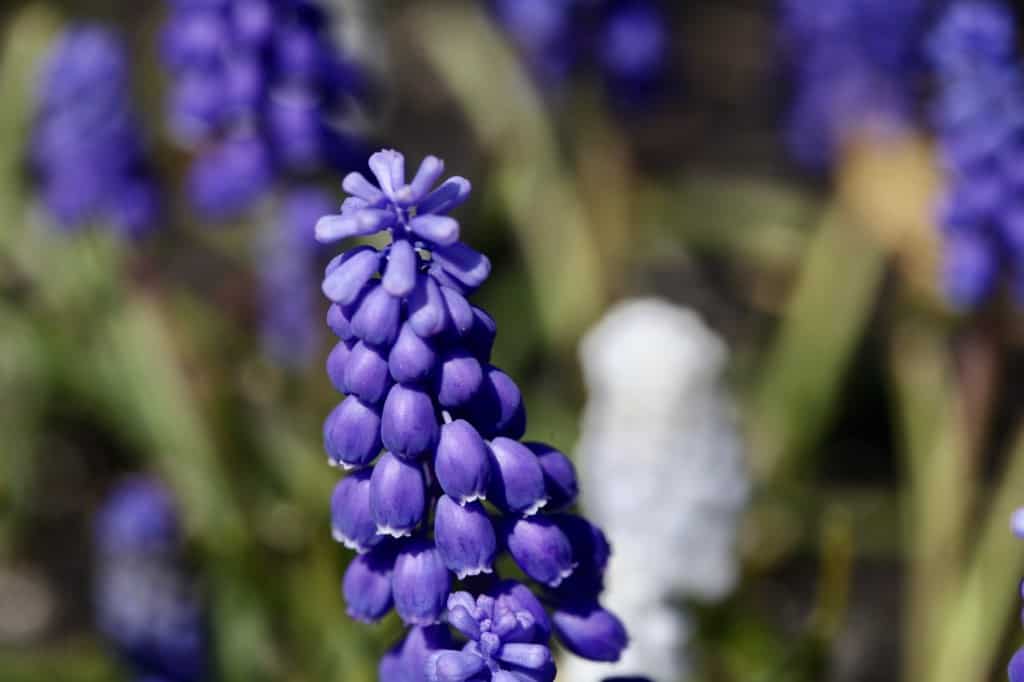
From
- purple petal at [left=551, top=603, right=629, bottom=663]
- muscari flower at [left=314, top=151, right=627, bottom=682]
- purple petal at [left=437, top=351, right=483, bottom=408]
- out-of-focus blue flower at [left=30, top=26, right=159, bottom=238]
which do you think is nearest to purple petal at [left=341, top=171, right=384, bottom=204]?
muscari flower at [left=314, top=151, right=627, bottom=682]

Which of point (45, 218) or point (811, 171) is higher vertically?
point (811, 171)

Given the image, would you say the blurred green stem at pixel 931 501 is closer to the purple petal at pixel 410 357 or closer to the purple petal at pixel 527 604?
the purple petal at pixel 527 604

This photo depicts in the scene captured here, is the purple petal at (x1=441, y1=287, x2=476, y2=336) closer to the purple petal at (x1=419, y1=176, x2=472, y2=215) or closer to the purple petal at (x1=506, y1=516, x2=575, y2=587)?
the purple petal at (x1=419, y1=176, x2=472, y2=215)

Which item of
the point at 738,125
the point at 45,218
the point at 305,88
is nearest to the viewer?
the point at 305,88

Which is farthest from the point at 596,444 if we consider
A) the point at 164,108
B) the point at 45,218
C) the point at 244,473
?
the point at 164,108

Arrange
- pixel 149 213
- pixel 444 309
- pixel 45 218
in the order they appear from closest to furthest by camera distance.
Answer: pixel 444 309 < pixel 149 213 < pixel 45 218

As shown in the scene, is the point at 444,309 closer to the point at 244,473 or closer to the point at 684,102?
the point at 244,473

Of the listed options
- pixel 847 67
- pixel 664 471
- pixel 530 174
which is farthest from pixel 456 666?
pixel 847 67
